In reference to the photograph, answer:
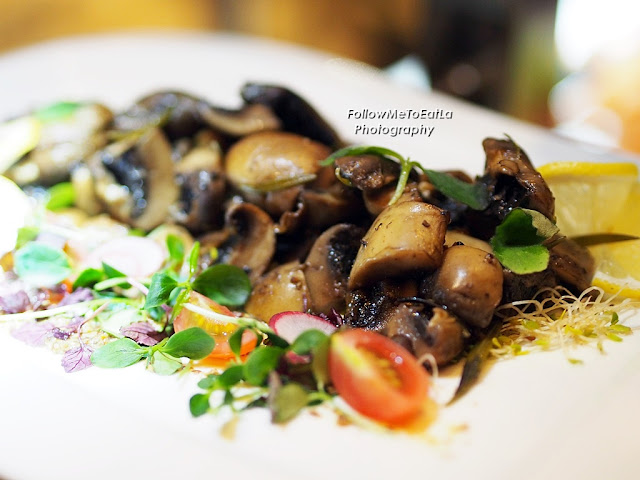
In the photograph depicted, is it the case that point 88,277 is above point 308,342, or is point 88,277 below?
below

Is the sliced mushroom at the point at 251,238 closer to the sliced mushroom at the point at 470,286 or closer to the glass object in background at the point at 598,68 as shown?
the sliced mushroom at the point at 470,286

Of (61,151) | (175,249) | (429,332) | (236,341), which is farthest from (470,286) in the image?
(61,151)

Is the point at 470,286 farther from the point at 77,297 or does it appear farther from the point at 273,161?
the point at 77,297

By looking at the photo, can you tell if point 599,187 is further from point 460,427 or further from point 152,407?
point 152,407

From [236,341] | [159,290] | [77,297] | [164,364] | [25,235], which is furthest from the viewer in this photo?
[25,235]

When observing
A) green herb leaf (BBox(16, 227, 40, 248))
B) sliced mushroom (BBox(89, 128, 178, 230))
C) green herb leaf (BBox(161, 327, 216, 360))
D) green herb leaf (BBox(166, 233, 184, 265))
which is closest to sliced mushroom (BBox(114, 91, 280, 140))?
sliced mushroom (BBox(89, 128, 178, 230))

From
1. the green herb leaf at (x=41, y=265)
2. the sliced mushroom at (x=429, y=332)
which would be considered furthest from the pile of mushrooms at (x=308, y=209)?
the green herb leaf at (x=41, y=265)

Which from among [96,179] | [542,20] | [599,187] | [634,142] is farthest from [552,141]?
[542,20]
